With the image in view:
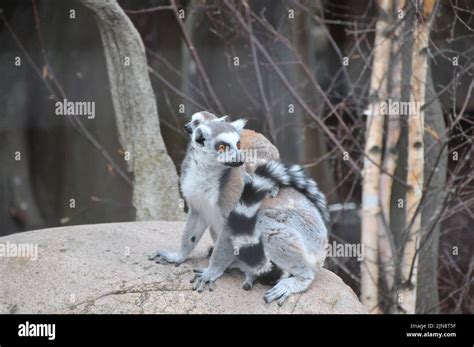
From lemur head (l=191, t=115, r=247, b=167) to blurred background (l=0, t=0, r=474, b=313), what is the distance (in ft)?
3.97

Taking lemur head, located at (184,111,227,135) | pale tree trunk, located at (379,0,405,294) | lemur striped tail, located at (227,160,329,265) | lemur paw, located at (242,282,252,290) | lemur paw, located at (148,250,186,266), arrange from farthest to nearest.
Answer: pale tree trunk, located at (379,0,405,294)
lemur head, located at (184,111,227,135)
lemur paw, located at (148,250,186,266)
lemur paw, located at (242,282,252,290)
lemur striped tail, located at (227,160,329,265)

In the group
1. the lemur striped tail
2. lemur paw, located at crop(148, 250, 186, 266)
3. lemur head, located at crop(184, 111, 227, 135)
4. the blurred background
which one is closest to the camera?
the lemur striped tail

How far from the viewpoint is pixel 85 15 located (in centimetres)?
448

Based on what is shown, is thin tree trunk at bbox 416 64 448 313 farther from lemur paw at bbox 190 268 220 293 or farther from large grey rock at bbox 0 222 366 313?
lemur paw at bbox 190 268 220 293

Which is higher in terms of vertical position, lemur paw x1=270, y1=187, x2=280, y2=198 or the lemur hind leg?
lemur paw x1=270, y1=187, x2=280, y2=198

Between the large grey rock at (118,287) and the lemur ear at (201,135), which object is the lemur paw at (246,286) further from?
the lemur ear at (201,135)

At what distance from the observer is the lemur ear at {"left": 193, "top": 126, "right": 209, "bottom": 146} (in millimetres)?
3062

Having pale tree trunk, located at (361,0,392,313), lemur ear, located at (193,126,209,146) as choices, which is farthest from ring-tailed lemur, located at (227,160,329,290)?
pale tree trunk, located at (361,0,392,313)

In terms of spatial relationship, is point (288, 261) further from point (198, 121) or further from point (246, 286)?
point (198, 121)

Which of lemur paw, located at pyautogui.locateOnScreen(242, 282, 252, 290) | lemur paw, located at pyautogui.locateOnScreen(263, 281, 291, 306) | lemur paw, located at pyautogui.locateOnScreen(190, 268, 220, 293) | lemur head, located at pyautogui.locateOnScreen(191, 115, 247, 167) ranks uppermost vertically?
lemur head, located at pyautogui.locateOnScreen(191, 115, 247, 167)

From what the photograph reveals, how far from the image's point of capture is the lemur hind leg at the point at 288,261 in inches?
115

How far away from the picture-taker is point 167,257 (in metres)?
3.18

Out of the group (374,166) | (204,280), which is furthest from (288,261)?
(374,166)

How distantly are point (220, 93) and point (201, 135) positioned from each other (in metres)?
1.38
